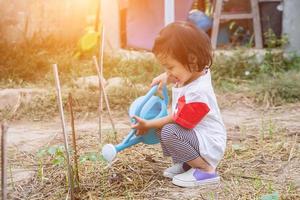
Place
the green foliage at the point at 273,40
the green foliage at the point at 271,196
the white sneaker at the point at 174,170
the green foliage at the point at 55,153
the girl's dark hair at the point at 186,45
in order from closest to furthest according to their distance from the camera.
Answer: the green foliage at the point at 271,196
the girl's dark hair at the point at 186,45
the white sneaker at the point at 174,170
the green foliage at the point at 55,153
the green foliage at the point at 273,40

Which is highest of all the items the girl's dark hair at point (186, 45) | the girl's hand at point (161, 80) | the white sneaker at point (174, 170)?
the girl's dark hair at point (186, 45)

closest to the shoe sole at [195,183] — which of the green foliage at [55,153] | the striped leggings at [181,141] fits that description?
the striped leggings at [181,141]

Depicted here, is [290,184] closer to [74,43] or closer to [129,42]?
[74,43]

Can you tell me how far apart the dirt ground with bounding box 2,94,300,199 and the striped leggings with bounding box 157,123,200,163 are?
19 centimetres

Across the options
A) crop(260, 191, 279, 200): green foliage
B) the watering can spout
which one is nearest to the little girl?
the watering can spout

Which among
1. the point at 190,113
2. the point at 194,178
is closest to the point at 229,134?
the point at 194,178

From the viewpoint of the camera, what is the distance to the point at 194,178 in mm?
3197

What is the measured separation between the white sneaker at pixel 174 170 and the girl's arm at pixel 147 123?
0.31 m

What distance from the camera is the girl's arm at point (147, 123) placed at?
10.1 ft

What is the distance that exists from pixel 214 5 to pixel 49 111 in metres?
3.25

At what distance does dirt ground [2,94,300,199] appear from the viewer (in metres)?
3.15

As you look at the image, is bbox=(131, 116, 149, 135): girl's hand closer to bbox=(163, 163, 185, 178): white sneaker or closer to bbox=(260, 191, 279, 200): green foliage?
bbox=(163, 163, 185, 178): white sneaker

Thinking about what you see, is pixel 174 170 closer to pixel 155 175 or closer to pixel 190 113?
pixel 155 175

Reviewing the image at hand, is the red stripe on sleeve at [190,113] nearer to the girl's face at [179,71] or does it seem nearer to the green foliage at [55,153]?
the girl's face at [179,71]
